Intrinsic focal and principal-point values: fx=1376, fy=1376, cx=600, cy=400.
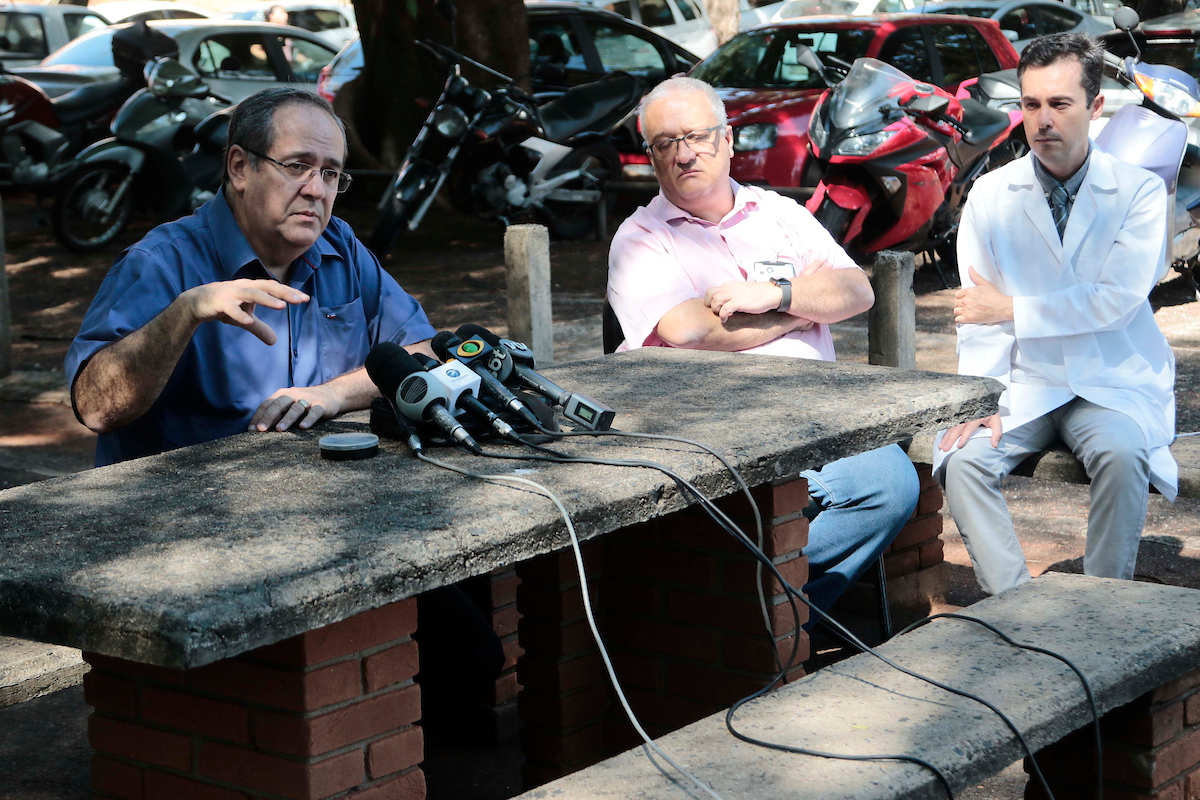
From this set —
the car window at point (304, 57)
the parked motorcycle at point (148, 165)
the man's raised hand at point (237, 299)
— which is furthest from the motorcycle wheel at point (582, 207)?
the man's raised hand at point (237, 299)

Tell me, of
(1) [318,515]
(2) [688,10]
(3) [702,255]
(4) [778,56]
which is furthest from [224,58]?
(1) [318,515]

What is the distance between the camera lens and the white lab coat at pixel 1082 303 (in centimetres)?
394

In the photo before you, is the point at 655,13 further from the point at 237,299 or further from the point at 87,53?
the point at 237,299

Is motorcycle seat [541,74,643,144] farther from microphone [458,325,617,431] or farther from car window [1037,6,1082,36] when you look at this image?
microphone [458,325,617,431]

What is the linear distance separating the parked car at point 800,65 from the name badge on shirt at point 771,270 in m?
5.93

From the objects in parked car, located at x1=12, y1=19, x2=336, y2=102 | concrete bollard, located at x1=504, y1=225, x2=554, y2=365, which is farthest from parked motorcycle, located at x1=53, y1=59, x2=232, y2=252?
concrete bollard, located at x1=504, y1=225, x2=554, y2=365

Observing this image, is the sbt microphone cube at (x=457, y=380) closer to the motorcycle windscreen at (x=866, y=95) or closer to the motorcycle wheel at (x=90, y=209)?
the motorcycle windscreen at (x=866, y=95)

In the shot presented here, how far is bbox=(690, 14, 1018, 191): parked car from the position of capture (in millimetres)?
9875

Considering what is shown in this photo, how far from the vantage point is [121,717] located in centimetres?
256

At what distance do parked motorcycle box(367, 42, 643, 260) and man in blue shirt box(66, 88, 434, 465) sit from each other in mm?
6495

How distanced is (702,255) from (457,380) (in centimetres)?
162

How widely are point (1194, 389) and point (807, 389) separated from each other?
14.5ft

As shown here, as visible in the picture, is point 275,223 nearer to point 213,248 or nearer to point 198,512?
point 213,248

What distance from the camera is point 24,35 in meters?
16.9
